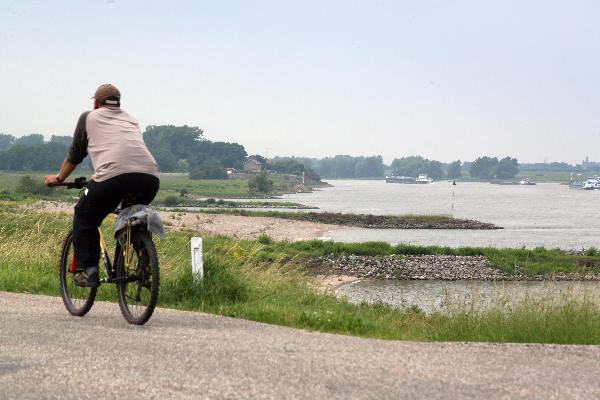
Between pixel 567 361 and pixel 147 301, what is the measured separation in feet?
11.6

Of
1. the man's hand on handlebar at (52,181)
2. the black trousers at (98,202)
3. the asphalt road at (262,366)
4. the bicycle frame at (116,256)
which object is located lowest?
the asphalt road at (262,366)

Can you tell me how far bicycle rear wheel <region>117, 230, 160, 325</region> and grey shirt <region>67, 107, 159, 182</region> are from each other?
0.59 meters

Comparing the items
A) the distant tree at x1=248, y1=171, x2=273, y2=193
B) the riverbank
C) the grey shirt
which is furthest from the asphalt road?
the distant tree at x1=248, y1=171, x2=273, y2=193

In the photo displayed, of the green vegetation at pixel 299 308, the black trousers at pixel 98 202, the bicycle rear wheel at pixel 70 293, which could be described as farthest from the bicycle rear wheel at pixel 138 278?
the green vegetation at pixel 299 308

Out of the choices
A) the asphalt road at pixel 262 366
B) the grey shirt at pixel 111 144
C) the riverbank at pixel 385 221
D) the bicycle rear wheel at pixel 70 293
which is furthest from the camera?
the riverbank at pixel 385 221

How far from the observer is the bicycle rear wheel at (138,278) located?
7.07 meters

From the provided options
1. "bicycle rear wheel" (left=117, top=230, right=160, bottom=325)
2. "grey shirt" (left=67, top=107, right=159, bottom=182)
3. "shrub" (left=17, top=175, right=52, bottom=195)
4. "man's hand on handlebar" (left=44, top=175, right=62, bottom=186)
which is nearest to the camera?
"bicycle rear wheel" (left=117, top=230, right=160, bottom=325)

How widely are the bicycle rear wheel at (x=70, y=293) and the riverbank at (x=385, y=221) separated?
86.4m

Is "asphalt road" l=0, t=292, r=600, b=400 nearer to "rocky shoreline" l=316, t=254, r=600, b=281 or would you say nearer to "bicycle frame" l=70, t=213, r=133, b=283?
"bicycle frame" l=70, t=213, r=133, b=283

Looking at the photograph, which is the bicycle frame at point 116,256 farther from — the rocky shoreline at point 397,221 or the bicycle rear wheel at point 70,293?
the rocky shoreline at point 397,221

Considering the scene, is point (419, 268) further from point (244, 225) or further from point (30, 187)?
point (30, 187)

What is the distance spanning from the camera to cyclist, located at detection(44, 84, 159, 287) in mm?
7184

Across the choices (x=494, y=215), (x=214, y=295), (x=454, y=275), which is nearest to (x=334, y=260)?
(x=454, y=275)

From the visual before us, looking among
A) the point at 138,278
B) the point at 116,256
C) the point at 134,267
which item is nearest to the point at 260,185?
the point at 116,256
